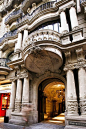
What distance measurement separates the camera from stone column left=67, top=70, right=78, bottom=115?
6.58 meters

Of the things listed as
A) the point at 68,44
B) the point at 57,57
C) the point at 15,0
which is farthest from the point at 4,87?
the point at 15,0

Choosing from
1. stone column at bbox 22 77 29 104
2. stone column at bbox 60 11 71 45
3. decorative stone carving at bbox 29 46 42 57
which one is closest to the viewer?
decorative stone carving at bbox 29 46 42 57

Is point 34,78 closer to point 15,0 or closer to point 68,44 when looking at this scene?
point 68,44

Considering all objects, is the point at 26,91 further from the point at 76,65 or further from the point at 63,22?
the point at 63,22

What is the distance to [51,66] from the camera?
8.92m

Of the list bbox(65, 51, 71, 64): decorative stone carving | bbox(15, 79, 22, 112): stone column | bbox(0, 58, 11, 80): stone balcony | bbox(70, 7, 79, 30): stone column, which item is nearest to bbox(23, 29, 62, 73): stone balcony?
bbox(65, 51, 71, 64): decorative stone carving

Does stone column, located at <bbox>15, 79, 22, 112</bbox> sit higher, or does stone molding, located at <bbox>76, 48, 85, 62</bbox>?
stone molding, located at <bbox>76, 48, 85, 62</bbox>

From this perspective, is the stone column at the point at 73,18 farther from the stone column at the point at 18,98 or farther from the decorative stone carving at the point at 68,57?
the stone column at the point at 18,98

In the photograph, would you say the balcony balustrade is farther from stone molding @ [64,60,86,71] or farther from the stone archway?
the stone archway

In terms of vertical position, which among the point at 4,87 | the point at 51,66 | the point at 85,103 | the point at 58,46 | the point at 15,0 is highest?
the point at 15,0

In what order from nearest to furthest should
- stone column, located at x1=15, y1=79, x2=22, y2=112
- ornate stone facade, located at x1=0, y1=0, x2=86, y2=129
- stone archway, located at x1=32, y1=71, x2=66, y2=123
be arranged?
ornate stone facade, located at x1=0, y1=0, x2=86, y2=129, stone column, located at x1=15, y1=79, x2=22, y2=112, stone archway, located at x1=32, y1=71, x2=66, y2=123

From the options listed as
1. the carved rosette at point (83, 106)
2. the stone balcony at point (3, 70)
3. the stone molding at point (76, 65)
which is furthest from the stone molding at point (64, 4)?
the carved rosette at point (83, 106)

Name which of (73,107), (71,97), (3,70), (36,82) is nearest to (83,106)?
(73,107)

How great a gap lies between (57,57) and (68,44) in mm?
1202
